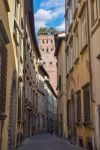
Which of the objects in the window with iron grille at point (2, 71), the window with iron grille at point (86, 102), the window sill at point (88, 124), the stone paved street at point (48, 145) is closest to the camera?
the window with iron grille at point (2, 71)

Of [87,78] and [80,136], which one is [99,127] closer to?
[87,78]

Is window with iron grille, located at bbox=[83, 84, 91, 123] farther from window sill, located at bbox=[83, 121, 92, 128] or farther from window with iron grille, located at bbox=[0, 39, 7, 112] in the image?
window with iron grille, located at bbox=[0, 39, 7, 112]

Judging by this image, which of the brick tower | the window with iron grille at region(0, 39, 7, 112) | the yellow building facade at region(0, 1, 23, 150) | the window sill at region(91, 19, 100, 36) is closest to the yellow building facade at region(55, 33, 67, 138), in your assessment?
the yellow building facade at region(0, 1, 23, 150)

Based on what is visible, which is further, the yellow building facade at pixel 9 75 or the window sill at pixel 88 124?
the window sill at pixel 88 124

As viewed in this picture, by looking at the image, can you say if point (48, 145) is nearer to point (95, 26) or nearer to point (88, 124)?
point (88, 124)

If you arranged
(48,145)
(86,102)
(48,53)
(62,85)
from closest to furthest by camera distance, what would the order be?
1. (86,102)
2. (48,145)
3. (62,85)
4. (48,53)

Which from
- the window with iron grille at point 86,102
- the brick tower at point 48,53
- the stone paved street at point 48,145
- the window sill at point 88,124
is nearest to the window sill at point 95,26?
the window with iron grille at point 86,102

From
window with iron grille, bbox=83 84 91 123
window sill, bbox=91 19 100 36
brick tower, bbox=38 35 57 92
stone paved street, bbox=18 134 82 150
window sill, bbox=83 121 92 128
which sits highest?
brick tower, bbox=38 35 57 92

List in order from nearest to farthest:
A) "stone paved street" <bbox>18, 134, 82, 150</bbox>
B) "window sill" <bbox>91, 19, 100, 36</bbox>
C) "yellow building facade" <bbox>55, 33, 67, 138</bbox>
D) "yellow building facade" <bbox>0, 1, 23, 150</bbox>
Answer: "yellow building facade" <bbox>0, 1, 23, 150</bbox> < "window sill" <bbox>91, 19, 100, 36</bbox> < "stone paved street" <bbox>18, 134, 82, 150</bbox> < "yellow building facade" <bbox>55, 33, 67, 138</bbox>

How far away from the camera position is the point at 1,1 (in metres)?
11.2

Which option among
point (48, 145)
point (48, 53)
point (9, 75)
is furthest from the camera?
point (48, 53)

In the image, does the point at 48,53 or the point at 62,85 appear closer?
the point at 62,85

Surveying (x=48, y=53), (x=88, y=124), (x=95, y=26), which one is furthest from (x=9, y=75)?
(x=48, y=53)

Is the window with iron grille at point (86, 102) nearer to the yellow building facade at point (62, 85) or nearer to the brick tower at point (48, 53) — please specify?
the yellow building facade at point (62, 85)
